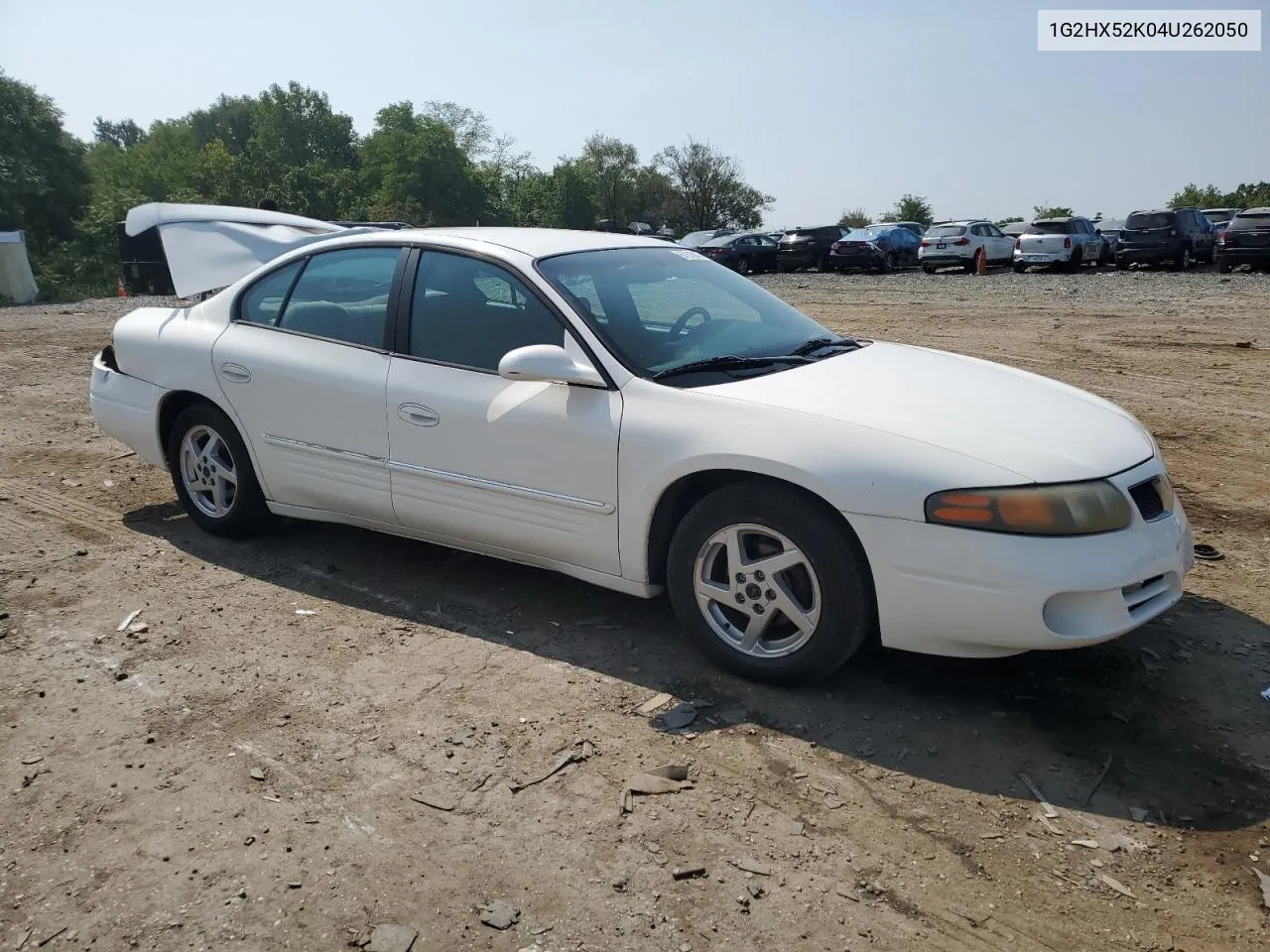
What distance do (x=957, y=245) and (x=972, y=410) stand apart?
27.1 meters

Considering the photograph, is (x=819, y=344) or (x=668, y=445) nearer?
(x=668, y=445)

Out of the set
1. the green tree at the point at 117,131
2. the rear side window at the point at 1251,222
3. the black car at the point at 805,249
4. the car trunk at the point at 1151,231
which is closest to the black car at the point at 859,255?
the black car at the point at 805,249

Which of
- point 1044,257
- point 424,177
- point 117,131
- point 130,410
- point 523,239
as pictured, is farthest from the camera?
point 117,131

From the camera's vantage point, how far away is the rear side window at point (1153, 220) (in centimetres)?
2530

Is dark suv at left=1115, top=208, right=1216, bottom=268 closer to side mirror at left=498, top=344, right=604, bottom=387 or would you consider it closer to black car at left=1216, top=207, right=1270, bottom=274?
black car at left=1216, top=207, right=1270, bottom=274

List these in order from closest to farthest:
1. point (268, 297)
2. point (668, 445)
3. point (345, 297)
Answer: point (668, 445) → point (345, 297) → point (268, 297)

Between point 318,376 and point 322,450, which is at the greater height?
point 318,376

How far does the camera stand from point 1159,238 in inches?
994

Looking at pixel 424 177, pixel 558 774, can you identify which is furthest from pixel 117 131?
pixel 558 774

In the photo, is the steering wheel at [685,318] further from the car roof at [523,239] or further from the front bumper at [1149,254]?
the front bumper at [1149,254]

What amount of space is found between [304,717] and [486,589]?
1243 mm

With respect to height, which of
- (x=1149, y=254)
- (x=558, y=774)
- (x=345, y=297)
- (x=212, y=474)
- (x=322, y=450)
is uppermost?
(x=1149, y=254)

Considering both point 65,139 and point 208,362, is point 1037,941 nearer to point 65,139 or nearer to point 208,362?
point 208,362

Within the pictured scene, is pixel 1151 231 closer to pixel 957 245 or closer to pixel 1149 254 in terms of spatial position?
pixel 1149 254
